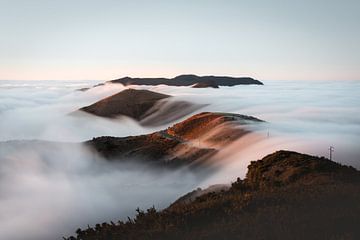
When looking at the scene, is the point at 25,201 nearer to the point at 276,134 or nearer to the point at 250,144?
the point at 250,144

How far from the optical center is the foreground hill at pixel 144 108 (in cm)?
14688

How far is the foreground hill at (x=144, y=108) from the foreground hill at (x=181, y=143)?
6121cm

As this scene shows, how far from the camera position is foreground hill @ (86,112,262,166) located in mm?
60938

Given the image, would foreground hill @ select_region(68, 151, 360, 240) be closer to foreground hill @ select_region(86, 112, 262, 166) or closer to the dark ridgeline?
foreground hill @ select_region(86, 112, 262, 166)

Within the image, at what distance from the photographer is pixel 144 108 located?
158625mm

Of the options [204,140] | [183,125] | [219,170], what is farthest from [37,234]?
[183,125]

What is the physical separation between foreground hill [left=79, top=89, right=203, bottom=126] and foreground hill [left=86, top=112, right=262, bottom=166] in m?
61.2

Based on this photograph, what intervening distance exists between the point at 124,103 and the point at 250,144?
114 metres

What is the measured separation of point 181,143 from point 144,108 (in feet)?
303

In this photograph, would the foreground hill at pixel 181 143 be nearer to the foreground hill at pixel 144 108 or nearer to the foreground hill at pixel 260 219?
the foreground hill at pixel 260 219

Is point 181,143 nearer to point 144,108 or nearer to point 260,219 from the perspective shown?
point 260,219

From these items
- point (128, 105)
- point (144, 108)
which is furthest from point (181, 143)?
point (128, 105)

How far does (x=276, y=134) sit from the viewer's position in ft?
206

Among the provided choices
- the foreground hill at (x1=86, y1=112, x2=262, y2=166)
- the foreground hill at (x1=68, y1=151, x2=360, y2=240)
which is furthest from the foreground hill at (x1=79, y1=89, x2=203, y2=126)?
the foreground hill at (x1=68, y1=151, x2=360, y2=240)
